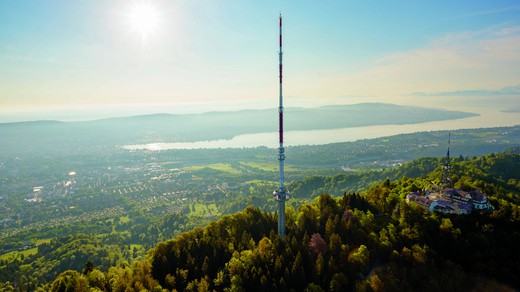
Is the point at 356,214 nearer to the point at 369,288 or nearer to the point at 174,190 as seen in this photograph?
the point at 369,288

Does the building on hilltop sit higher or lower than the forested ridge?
higher

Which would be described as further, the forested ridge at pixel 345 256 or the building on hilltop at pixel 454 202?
the building on hilltop at pixel 454 202

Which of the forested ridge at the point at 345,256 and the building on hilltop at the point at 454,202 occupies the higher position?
the building on hilltop at the point at 454,202

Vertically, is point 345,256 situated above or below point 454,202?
below

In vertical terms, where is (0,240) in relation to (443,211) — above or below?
below

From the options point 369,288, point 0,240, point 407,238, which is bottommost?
point 0,240

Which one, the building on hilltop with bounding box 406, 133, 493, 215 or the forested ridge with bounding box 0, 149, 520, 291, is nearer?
the forested ridge with bounding box 0, 149, 520, 291

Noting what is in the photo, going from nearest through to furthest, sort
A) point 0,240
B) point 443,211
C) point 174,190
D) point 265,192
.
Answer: point 443,211 → point 0,240 → point 265,192 → point 174,190

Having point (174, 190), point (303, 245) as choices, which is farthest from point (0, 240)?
point (303, 245)
